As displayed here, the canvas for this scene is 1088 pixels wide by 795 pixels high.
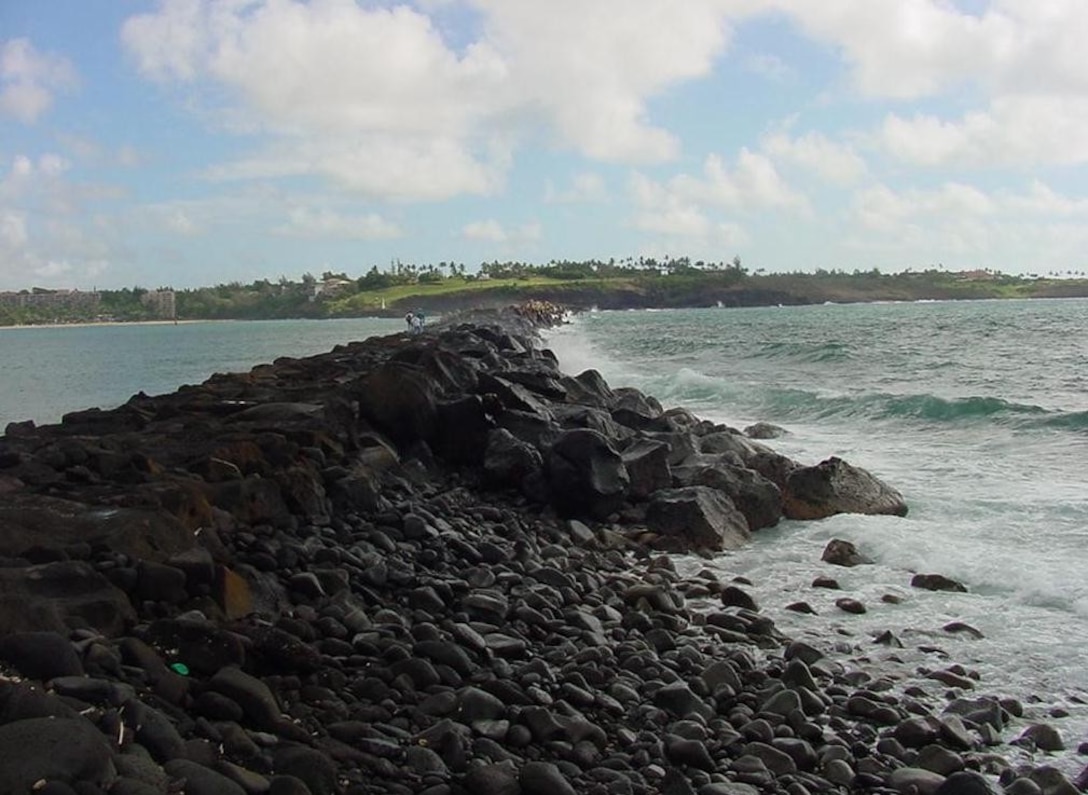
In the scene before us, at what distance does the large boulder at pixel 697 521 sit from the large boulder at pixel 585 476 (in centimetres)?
45

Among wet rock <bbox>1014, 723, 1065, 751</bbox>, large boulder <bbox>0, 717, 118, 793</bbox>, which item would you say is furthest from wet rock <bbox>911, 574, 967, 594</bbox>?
large boulder <bbox>0, 717, 118, 793</bbox>

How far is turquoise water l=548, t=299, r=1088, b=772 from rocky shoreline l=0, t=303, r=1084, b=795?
0.48 metres

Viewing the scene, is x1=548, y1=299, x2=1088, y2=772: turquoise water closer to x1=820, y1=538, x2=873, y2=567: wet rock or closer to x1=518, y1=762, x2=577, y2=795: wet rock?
x1=820, y1=538, x2=873, y2=567: wet rock

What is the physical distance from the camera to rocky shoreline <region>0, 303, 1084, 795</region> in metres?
4.21

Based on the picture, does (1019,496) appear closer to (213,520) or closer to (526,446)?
(526,446)

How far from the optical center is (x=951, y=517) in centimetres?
1123

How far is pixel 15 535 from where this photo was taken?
5953mm

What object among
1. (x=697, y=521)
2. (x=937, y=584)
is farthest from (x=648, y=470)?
(x=937, y=584)

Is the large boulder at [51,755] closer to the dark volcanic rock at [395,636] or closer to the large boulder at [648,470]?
the dark volcanic rock at [395,636]

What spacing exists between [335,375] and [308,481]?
1087cm

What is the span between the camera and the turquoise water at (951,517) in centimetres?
719

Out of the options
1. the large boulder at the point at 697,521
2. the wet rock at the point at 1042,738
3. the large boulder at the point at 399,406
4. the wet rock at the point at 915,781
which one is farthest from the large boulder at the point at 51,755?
the large boulder at the point at 399,406

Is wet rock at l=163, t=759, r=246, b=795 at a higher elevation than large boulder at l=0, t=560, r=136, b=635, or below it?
below

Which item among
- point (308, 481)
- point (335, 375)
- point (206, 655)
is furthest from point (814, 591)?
point (335, 375)
